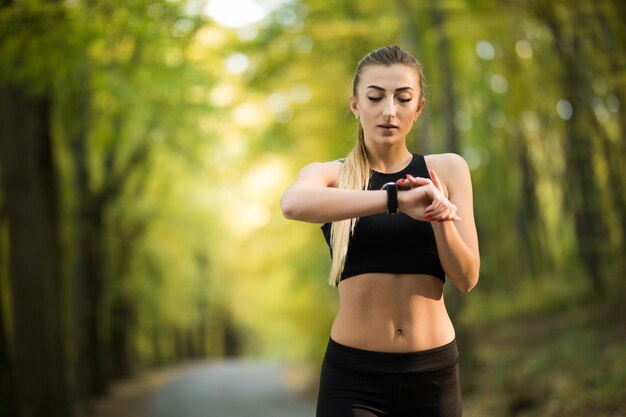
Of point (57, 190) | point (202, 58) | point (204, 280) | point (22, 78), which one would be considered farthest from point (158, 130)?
point (204, 280)

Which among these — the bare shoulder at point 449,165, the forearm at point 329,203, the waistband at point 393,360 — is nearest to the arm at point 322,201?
the forearm at point 329,203

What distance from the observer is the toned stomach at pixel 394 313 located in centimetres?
268

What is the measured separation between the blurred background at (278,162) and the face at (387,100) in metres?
0.48

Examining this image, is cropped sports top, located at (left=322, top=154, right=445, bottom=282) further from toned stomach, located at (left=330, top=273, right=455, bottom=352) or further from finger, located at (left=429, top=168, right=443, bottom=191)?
finger, located at (left=429, top=168, right=443, bottom=191)

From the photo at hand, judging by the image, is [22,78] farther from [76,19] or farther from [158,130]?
[158,130]

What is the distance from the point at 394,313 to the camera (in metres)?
2.69

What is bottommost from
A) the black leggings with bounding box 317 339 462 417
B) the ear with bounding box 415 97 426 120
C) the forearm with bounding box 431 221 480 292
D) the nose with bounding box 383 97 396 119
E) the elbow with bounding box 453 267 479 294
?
the black leggings with bounding box 317 339 462 417

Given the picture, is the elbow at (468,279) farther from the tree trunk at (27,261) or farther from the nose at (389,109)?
the tree trunk at (27,261)

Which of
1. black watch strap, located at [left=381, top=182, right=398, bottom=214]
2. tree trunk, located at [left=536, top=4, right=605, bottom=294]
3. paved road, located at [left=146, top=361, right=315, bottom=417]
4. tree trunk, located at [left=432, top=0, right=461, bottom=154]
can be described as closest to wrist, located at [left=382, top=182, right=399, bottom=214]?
black watch strap, located at [left=381, top=182, right=398, bottom=214]

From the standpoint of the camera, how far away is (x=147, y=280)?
86.7 feet

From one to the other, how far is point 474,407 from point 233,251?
99.0 ft

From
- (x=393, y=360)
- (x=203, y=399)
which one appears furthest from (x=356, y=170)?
(x=203, y=399)

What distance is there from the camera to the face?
8.82ft

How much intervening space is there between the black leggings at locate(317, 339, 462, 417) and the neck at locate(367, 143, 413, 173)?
24.7 inches
